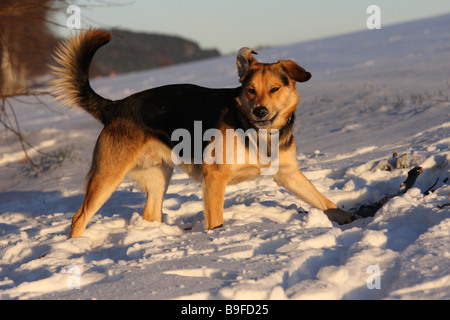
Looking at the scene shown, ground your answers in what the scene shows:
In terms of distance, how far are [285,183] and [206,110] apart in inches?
40.2

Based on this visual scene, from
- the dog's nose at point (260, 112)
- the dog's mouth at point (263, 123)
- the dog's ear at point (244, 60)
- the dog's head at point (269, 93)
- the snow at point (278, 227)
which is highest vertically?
the dog's ear at point (244, 60)

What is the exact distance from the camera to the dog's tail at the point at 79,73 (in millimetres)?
5105

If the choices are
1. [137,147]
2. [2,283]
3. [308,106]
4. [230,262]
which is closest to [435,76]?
[308,106]

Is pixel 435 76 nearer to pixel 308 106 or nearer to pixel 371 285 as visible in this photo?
pixel 308 106

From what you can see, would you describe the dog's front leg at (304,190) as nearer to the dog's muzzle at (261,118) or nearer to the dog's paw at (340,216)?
the dog's paw at (340,216)

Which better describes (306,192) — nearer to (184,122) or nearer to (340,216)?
(340,216)

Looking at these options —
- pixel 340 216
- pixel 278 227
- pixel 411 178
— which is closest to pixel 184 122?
pixel 278 227

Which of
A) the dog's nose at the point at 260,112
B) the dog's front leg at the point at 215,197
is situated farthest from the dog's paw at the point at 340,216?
the dog's nose at the point at 260,112

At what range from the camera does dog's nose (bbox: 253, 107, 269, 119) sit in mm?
4371

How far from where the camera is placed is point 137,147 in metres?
4.96

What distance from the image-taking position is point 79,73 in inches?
205

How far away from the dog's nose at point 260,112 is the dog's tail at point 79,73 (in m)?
1.60

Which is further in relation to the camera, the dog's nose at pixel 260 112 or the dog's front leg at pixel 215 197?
the dog's front leg at pixel 215 197

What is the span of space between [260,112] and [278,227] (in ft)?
3.14
